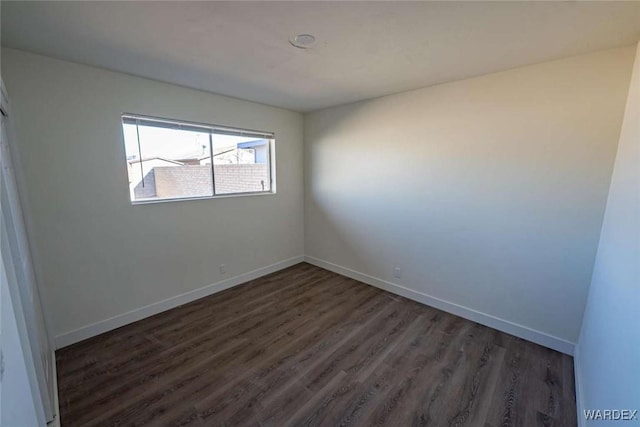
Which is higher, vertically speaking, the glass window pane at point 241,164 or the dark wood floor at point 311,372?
the glass window pane at point 241,164

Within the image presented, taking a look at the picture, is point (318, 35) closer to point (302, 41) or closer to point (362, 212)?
point (302, 41)

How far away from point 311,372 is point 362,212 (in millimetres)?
2050

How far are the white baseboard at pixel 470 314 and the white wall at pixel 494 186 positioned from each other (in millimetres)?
11

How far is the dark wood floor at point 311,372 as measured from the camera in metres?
1.70

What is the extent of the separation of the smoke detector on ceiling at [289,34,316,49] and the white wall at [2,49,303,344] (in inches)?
62.1

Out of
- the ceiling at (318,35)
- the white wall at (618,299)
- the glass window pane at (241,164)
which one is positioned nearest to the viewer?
the white wall at (618,299)

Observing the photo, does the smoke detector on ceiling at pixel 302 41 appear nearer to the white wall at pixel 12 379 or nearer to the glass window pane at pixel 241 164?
the glass window pane at pixel 241 164

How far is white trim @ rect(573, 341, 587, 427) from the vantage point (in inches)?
64.0

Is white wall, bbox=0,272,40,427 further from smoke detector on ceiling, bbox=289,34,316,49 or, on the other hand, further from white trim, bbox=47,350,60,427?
smoke detector on ceiling, bbox=289,34,316,49

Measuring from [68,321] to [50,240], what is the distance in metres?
0.73

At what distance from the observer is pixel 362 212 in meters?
3.54

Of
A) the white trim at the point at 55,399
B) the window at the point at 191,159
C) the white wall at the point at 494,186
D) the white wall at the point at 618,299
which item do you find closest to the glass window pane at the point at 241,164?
the window at the point at 191,159

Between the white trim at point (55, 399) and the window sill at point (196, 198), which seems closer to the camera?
the white trim at point (55, 399)

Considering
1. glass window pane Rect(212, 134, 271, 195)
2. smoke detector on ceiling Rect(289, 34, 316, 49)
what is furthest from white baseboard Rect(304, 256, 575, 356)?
smoke detector on ceiling Rect(289, 34, 316, 49)
